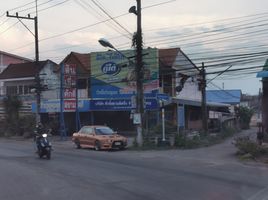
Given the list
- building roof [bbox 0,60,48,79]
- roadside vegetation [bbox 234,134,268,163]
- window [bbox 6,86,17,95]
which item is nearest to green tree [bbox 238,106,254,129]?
building roof [bbox 0,60,48,79]

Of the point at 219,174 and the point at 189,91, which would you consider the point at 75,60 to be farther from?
the point at 219,174

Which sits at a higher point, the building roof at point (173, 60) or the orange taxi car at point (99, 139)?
the building roof at point (173, 60)

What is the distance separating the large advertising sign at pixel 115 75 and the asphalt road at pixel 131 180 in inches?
809

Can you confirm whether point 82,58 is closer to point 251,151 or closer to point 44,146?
point 44,146

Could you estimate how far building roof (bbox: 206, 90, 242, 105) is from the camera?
78.4m

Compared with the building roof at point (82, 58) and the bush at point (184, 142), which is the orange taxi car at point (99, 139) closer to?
the bush at point (184, 142)

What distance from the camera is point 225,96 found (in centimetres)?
8200

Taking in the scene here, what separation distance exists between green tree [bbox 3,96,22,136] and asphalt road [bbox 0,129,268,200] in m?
27.2

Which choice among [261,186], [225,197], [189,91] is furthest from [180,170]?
[189,91]

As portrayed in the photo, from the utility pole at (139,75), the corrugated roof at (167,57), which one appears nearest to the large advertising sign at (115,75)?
the corrugated roof at (167,57)

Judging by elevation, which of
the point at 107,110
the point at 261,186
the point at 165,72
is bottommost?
the point at 261,186

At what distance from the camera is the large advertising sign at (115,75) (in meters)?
42.7

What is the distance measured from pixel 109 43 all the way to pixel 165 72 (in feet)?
47.9

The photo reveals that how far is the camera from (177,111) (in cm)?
4491
